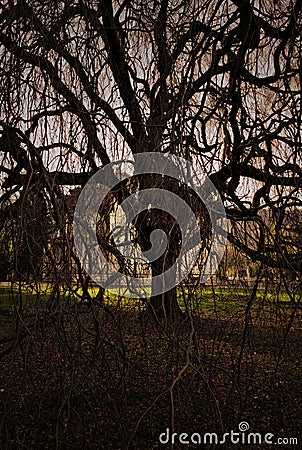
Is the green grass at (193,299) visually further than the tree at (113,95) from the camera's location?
No

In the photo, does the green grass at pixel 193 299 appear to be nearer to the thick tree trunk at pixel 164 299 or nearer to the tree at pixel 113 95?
the thick tree trunk at pixel 164 299

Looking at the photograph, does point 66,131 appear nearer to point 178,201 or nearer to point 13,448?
point 178,201

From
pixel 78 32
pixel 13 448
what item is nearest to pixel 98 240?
pixel 78 32

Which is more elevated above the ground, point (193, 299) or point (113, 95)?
point (113, 95)

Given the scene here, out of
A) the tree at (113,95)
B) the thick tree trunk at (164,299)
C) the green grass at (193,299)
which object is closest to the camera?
the thick tree trunk at (164,299)

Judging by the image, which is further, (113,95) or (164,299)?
(113,95)

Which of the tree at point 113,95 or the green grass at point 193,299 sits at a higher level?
the tree at point 113,95

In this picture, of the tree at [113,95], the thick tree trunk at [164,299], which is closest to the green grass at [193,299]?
the thick tree trunk at [164,299]

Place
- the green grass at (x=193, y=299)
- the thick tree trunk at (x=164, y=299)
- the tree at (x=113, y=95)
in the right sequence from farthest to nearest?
the tree at (x=113, y=95) → the green grass at (x=193, y=299) → the thick tree trunk at (x=164, y=299)

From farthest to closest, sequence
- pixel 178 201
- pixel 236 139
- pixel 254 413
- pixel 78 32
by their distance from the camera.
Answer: pixel 254 413, pixel 236 139, pixel 78 32, pixel 178 201

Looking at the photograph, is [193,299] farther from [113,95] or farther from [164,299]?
[113,95]

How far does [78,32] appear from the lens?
198cm

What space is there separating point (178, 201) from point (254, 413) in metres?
1.46

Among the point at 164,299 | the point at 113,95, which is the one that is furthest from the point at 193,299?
the point at 113,95
